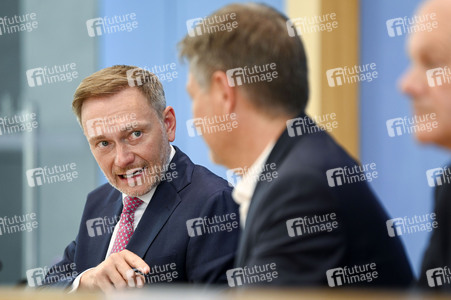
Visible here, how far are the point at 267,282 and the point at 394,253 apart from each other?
30cm

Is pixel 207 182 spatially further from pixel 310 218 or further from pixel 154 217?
pixel 310 218

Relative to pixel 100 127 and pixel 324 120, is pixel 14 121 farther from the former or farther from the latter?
pixel 324 120

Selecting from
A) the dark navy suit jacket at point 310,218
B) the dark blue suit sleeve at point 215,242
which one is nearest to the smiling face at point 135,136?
the dark blue suit sleeve at point 215,242

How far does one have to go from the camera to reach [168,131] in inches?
83.8

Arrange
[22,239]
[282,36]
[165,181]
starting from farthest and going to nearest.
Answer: [22,239] < [165,181] < [282,36]

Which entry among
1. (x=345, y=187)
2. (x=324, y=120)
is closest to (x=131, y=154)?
(x=324, y=120)

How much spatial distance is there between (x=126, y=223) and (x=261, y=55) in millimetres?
703

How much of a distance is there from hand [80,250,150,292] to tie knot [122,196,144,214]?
131 mm

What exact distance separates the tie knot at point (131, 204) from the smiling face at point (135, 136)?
2 cm
